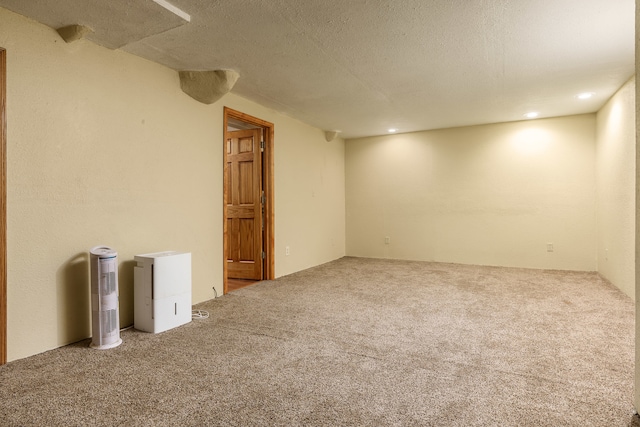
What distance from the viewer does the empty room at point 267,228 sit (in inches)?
72.6

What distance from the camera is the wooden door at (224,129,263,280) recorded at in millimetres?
4723

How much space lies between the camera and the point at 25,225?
2.27 meters

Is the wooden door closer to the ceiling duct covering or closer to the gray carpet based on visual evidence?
the gray carpet

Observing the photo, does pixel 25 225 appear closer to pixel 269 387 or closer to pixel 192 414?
pixel 192 414

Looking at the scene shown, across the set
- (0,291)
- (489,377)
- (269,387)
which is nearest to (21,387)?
(0,291)

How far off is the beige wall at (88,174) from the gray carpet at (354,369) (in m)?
0.37

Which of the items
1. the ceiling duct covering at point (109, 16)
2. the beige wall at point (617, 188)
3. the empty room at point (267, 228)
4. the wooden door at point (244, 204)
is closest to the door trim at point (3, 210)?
the empty room at point (267, 228)

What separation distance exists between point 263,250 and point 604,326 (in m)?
3.58

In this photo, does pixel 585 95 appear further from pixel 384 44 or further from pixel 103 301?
pixel 103 301

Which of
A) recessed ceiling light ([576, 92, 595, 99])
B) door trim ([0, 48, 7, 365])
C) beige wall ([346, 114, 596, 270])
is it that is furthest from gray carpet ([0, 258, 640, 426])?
recessed ceiling light ([576, 92, 595, 99])

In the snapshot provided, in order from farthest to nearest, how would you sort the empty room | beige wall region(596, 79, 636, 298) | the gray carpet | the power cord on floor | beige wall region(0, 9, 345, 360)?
1. beige wall region(596, 79, 636, 298)
2. the power cord on floor
3. beige wall region(0, 9, 345, 360)
4. the empty room
5. the gray carpet

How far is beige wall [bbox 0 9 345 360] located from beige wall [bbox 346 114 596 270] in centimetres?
329

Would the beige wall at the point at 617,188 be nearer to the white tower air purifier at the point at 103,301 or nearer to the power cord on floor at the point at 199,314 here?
the power cord on floor at the point at 199,314

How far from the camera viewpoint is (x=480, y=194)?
5.77 meters
